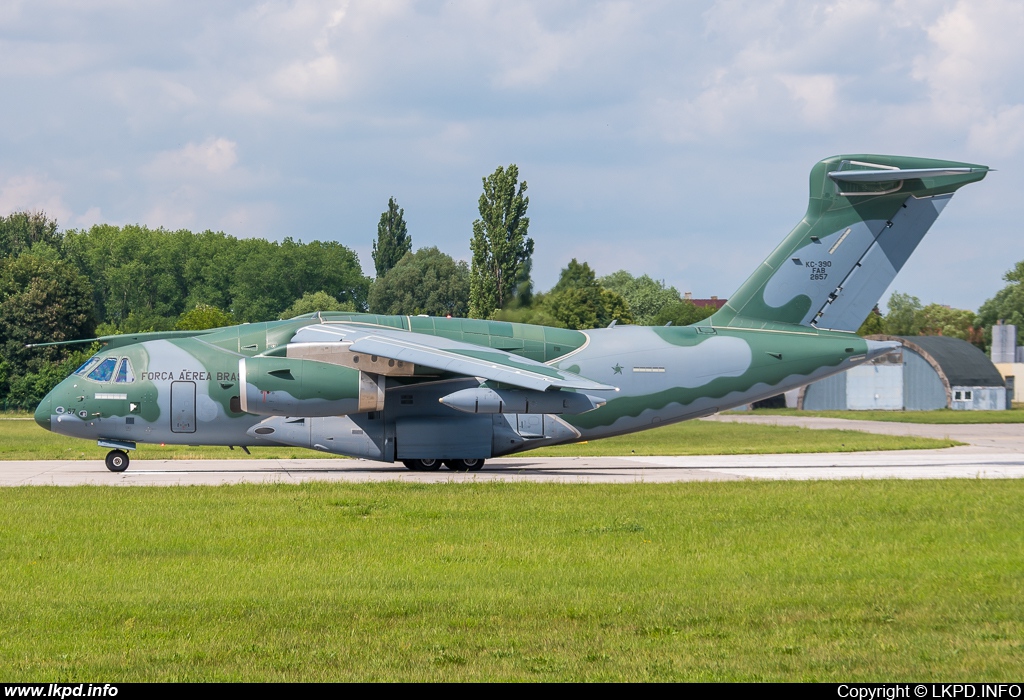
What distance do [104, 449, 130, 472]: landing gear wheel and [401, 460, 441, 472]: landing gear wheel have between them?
6.39m

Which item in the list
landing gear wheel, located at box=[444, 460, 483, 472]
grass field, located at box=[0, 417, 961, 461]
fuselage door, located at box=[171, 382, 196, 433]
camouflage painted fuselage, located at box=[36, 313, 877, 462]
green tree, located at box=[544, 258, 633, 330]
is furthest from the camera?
green tree, located at box=[544, 258, 633, 330]

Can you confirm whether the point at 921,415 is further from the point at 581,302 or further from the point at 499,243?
the point at 499,243

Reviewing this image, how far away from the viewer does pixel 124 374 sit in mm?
23656

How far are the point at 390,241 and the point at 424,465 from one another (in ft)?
295

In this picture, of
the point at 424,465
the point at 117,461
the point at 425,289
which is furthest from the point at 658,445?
the point at 425,289

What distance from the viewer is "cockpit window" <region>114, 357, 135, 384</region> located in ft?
77.5

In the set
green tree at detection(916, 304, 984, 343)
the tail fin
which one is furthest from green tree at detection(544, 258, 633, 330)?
green tree at detection(916, 304, 984, 343)

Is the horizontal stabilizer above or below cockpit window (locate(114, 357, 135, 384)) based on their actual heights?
above

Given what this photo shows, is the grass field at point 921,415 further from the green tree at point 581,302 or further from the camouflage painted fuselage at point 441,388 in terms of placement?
the camouflage painted fuselage at point 441,388

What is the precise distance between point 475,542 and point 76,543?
16.3 ft

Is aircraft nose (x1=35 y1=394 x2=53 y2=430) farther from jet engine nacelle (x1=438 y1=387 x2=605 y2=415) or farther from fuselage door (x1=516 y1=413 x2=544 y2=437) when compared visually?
fuselage door (x1=516 y1=413 x2=544 y2=437)

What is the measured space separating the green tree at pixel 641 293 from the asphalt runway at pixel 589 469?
8088 cm

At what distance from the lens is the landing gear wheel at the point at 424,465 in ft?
80.4

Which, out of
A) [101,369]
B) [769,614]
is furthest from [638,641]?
[101,369]
